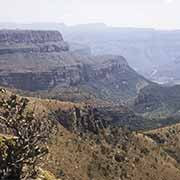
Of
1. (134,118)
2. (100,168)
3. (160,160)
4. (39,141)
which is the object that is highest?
(39,141)

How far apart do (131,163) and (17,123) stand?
54.2 m

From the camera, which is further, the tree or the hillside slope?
the hillside slope

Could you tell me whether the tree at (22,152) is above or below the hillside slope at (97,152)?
above

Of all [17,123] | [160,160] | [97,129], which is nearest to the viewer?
[17,123]

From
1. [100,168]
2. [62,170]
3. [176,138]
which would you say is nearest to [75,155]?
[100,168]

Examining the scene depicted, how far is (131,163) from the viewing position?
263 ft

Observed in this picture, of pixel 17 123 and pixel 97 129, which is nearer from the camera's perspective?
pixel 17 123

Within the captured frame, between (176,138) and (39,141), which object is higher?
(39,141)

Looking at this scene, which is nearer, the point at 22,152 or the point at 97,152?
the point at 22,152

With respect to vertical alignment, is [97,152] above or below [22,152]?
A: below

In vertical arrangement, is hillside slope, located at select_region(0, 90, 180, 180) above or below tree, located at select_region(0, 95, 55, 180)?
below

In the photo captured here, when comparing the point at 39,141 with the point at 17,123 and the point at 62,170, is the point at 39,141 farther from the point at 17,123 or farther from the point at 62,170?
the point at 62,170

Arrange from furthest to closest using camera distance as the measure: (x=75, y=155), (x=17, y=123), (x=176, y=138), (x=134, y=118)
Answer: (x=134, y=118)
(x=176, y=138)
(x=75, y=155)
(x=17, y=123)

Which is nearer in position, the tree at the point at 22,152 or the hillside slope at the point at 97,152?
the tree at the point at 22,152
